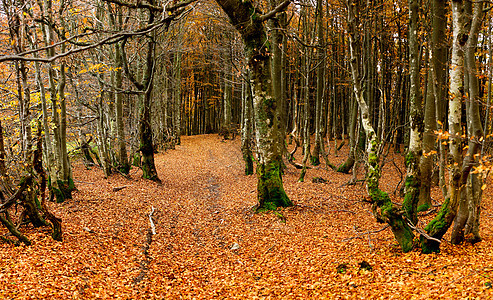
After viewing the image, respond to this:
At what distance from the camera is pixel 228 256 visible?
6.42 metres

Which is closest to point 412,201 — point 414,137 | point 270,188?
point 414,137

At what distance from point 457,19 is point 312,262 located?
4.43m

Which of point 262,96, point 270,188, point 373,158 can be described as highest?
point 262,96

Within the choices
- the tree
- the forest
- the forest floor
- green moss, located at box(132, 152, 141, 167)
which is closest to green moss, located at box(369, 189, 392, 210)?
the forest

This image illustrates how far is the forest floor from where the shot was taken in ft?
14.0

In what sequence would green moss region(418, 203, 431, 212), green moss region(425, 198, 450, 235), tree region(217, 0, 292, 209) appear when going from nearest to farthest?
green moss region(425, 198, 450, 235)
green moss region(418, 203, 431, 212)
tree region(217, 0, 292, 209)

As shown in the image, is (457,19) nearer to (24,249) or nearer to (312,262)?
(312,262)

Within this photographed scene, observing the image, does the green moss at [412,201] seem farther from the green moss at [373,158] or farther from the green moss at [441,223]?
the green moss at [373,158]

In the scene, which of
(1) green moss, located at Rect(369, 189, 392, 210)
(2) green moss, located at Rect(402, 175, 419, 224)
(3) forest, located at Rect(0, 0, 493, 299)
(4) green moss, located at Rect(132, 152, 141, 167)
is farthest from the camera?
(4) green moss, located at Rect(132, 152, 141, 167)

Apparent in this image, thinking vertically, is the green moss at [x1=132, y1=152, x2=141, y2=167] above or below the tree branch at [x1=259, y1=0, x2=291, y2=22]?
below

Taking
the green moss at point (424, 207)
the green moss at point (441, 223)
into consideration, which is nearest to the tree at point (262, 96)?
the green moss at point (424, 207)

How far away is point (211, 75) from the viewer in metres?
35.4

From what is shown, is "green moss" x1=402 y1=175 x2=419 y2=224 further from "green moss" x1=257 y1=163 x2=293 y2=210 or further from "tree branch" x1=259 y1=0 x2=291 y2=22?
"tree branch" x1=259 y1=0 x2=291 y2=22

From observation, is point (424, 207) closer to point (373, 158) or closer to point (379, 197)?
point (373, 158)
